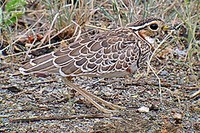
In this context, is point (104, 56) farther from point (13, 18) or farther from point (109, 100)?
Result: point (13, 18)

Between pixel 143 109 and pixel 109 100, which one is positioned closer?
pixel 143 109

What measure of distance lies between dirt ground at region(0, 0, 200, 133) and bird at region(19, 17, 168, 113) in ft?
0.64

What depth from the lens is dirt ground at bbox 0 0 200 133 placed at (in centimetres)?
463

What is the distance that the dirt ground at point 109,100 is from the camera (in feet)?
15.2

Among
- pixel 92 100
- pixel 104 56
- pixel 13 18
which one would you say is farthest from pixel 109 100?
pixel 13 18

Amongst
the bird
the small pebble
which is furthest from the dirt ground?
the bird

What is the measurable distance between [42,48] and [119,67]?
1.78m

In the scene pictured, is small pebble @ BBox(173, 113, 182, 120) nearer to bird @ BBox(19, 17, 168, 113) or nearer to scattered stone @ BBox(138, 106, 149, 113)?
scattered stone @ BBox(138, 106, 149, 113)

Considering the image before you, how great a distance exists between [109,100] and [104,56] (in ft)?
2.04

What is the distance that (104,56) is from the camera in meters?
4.67

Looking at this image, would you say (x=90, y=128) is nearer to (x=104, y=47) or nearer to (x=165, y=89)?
(x=104, y=47)

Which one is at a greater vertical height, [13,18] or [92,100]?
[13,18]

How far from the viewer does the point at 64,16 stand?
20.6 feet

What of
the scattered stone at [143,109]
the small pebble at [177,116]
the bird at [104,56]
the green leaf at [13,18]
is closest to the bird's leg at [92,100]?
the bird at [104,56]
